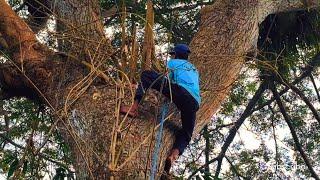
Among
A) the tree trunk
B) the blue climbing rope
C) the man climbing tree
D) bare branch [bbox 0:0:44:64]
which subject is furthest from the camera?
bare branch [bbox 0:0:44:64]

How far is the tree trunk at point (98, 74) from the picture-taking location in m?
3.11

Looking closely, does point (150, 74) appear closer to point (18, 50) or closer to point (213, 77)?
point (213, 77)

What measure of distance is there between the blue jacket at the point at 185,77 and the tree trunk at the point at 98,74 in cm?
18

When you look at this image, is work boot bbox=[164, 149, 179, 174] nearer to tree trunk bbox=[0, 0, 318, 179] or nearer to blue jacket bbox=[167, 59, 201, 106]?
tree trunk bbox=[0, 0, 318, 179]

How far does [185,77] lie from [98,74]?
1.91ft

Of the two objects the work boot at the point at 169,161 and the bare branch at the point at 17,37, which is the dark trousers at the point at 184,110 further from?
the bare branch at the point at 17,37

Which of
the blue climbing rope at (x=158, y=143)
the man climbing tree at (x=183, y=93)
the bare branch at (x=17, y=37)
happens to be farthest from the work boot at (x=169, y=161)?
the bare branch at (x=17, y=37)

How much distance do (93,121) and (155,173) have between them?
23.9 inches

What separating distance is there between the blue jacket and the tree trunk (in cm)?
18

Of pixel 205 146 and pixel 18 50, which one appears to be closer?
pixel 18 50

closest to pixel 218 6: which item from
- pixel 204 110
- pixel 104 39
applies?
pixel 204 110

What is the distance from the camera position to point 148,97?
11.7 feet

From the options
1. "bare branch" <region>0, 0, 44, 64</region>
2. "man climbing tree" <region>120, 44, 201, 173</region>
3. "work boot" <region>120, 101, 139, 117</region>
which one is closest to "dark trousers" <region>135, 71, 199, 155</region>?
"man climbing tree" <region>120, 44, 201, 173</region>

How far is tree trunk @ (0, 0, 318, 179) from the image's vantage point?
3111mm
